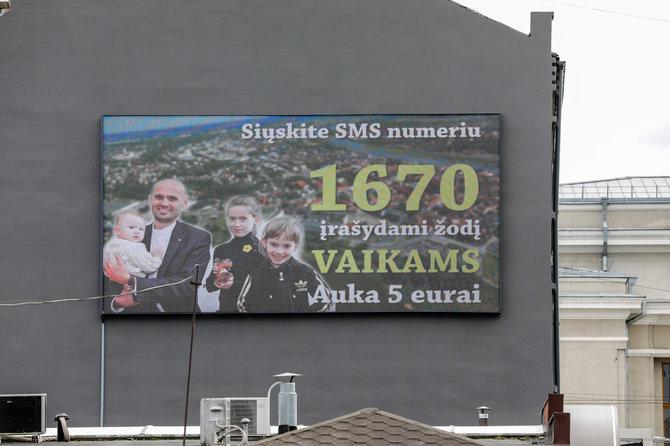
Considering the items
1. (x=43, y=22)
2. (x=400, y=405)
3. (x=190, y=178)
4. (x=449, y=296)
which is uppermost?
(x=43, y=22)

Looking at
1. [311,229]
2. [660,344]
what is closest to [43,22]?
[311,229]

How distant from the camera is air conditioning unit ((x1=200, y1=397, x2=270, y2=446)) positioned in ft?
80.1

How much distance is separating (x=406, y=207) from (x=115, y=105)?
6.76m

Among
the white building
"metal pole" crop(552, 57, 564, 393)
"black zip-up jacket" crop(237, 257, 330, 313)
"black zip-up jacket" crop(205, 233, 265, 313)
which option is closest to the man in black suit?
"black zip-up jacket" crop(205, 233, 265, 313)

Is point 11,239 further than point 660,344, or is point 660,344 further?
point 660,344

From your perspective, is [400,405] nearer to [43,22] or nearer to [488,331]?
[488,331]

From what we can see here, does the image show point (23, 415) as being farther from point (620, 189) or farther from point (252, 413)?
point (620, 189)

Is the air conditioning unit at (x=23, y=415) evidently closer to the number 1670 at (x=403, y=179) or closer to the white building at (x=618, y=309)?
the number 1670 at (x=403, y=179)

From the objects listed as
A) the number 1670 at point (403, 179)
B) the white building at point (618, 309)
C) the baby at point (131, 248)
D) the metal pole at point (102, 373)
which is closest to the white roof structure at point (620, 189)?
the white building at point (618, 309)

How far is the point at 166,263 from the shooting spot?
31797 mm

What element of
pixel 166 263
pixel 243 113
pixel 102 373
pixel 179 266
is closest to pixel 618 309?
pixel 243 113

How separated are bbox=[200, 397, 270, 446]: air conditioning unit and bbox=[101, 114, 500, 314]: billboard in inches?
229

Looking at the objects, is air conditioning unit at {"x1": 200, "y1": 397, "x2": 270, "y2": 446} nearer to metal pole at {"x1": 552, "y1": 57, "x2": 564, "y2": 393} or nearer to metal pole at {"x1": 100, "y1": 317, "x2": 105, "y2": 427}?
metal pole at {"x1": 100, "y1": 317, "x2": 105, "y2": 427}

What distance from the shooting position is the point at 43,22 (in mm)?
32688
